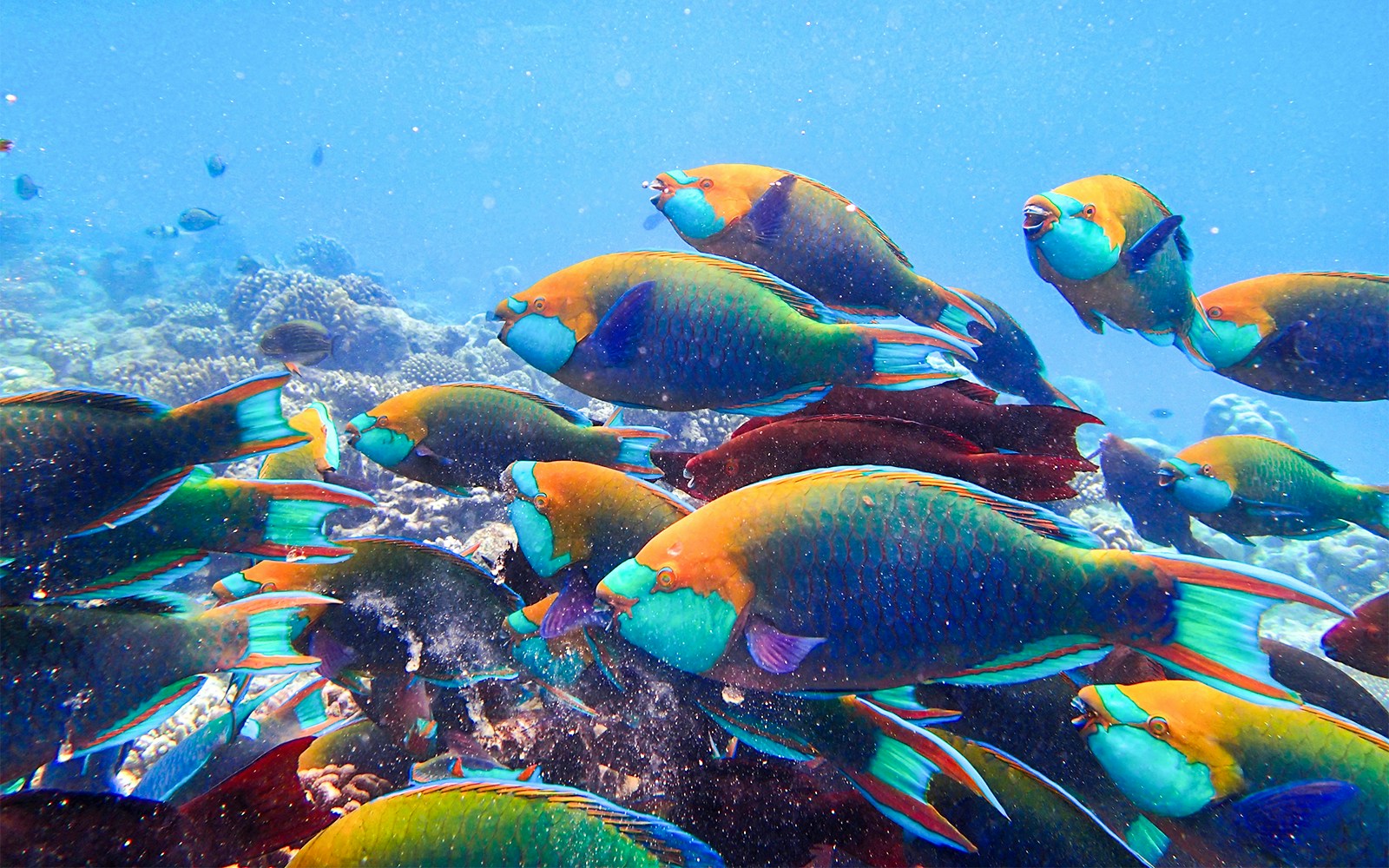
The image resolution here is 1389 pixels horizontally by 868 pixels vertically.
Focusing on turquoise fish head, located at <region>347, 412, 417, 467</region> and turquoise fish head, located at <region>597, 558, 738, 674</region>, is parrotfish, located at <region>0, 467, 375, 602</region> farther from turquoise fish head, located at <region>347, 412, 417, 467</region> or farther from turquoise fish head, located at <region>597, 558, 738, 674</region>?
turquoise fish head, located at <region>597, 558, 738, 674</region>

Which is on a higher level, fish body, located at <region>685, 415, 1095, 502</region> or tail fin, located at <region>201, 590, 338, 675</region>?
fish body, located at <region>685, 415, 1095, 502</region>

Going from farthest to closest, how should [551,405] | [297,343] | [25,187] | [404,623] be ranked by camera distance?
[25,187], [297,343], [551,405], [404,623]

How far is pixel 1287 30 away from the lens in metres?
80.9

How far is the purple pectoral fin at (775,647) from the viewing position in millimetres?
1082

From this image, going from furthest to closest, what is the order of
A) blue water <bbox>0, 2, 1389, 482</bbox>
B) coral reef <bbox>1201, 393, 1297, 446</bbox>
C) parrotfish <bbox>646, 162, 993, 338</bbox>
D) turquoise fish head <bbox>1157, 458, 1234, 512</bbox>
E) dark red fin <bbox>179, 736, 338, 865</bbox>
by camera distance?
blue water <bbox>0, 2, 1389, 482</bbox>
coral reef <bbox>1201, 393, 1297, 446</bbox>
turquoise fish head <bbox>1157, 458, 1234, 512</bbox>
parrotfish <bbox>646, 162, 993, 338</bbox>
dark red fin <bbox>179, 736, 338, 865</bbox>

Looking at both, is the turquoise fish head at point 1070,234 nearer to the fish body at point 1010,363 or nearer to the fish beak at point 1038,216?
the fish beak at point 1038,216

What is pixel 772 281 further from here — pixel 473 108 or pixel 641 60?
pixel 473 108

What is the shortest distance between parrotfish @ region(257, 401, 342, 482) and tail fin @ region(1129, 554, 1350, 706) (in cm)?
266

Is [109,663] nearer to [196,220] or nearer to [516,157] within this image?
[196,220]

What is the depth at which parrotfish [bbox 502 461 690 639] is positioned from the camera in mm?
1426

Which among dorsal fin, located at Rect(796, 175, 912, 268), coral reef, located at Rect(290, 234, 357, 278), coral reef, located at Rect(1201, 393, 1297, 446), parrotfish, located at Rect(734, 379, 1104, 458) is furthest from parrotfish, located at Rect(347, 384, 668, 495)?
coral reef, located at Rect(290, 234, 357, 278)

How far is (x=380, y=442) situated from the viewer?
184 centimetres

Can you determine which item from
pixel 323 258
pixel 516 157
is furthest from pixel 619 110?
pixel 323 258

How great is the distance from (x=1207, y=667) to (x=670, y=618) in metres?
0.97
